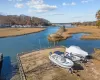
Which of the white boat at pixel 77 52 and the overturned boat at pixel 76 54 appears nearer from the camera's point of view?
the overturned boat at pixel 76 54

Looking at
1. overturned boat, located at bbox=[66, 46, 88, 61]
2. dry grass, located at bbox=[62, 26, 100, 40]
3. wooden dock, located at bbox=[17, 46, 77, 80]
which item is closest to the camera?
wooden dock, located at bbox=[17, 46, 77, 80]

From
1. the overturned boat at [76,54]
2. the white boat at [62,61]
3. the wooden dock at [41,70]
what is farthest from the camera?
the overturned boat at [76,54]

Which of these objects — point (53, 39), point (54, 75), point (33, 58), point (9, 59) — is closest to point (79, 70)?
point (54, 75)

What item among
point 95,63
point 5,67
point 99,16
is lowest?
point 5,67

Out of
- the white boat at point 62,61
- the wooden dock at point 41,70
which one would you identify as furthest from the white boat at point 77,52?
the wooden dock at point 41,70

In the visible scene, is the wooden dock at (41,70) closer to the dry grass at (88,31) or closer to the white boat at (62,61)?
the white boat at (62,61)

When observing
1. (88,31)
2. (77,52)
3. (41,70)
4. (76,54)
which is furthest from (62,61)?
(88,31)

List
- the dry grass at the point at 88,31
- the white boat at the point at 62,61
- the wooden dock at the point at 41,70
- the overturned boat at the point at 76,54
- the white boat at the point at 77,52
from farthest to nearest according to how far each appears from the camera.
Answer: the dry grass at the point at 88,31 → the white boat at the point at 77,52 → the overturned boat at the point at 76,54 → the white boat at the point at 62,61 → the wooden dock at the point at 41,70

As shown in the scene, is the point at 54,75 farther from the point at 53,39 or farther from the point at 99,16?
the point at 99,16

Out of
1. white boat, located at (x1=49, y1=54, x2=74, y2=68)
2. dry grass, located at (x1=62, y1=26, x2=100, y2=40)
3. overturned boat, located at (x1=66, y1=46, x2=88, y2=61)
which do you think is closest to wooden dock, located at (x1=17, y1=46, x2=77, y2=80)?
white boat, located at (x1=49, y1=54, x2=74, y2=68)

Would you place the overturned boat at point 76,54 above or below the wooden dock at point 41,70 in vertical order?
above

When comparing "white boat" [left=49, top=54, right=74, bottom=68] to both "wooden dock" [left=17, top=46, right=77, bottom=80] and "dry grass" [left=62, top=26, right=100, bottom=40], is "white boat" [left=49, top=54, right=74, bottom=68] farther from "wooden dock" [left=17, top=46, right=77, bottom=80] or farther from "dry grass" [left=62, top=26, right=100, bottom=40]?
"dry grass" [left=62, top=26, right=100, bottom=40]
